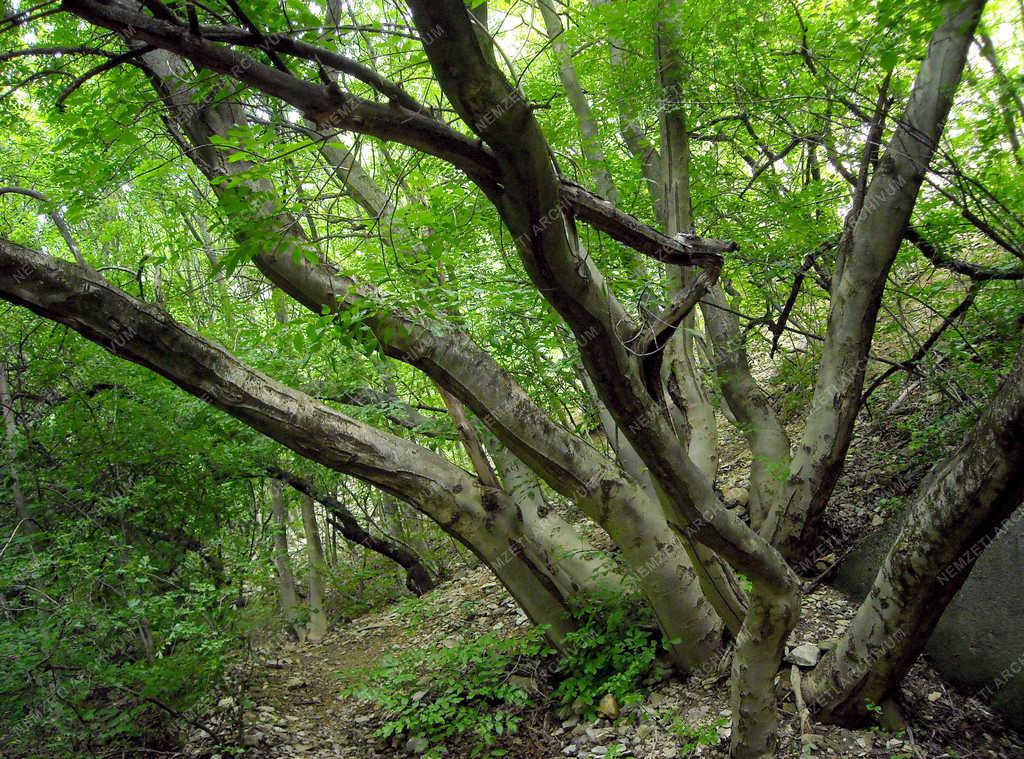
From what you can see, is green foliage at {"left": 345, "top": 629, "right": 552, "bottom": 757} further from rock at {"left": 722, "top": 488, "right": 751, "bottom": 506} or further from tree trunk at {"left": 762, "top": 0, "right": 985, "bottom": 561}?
rock at {"left": 722, "top": 488, "right": 751, "bottom": 506}

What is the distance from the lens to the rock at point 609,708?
3803 millimetres

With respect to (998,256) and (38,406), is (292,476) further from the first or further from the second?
(998,256)

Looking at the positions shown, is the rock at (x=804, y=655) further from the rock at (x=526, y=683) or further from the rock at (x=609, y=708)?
the rock at (x=526, y=683)

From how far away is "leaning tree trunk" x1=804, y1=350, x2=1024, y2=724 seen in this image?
243 cm

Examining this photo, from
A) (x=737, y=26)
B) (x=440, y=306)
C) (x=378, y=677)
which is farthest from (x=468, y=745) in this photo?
(x=737, y=26)

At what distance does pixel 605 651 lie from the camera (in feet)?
13.5

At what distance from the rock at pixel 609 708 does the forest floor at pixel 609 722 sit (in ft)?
0.19

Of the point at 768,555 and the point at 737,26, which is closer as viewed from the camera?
the point at 768,555

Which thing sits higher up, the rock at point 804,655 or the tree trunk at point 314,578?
the tree trunk at point 314,578

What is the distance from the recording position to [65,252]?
8.23 metres

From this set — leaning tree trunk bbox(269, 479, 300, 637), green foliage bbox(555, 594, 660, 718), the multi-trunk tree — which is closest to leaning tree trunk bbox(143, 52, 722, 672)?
the multi-trunk tree

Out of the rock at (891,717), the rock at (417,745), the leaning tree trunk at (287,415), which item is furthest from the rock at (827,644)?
the rock at (417,745)

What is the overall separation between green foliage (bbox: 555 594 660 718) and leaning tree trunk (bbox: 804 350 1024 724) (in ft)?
3.37

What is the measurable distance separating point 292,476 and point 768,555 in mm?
5487
